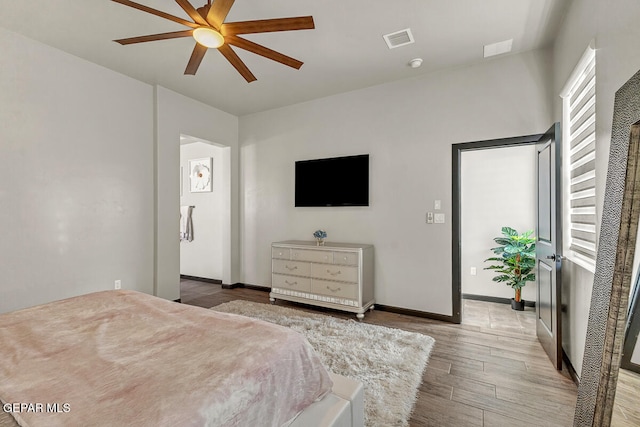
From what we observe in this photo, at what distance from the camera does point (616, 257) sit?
45.9 inches

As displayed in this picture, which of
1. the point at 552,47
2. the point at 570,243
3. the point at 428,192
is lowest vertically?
the point at 570,243

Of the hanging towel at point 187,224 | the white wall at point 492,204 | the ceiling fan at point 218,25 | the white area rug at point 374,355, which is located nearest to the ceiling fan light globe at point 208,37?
the ceiling fan at point 218,25

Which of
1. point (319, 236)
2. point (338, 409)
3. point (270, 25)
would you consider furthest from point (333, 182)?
point (338, 409)

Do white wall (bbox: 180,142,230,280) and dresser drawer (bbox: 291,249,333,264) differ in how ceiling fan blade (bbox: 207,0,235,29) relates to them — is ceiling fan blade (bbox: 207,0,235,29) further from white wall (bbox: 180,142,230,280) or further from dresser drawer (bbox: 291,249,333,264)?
white wall (bbox: 180,142,230,280)

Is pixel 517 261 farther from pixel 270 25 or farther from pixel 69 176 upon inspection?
pixel 69 176

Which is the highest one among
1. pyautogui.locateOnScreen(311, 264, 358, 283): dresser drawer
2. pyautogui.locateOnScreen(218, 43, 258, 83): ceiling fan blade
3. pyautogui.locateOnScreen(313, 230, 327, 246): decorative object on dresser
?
pyautogui.locateOnScreen(218, 43, 258, 83): ceiling fan blade

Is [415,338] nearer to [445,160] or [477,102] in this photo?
[445,160]

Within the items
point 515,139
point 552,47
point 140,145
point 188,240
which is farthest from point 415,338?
point 188,240

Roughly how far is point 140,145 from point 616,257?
14.2 feet

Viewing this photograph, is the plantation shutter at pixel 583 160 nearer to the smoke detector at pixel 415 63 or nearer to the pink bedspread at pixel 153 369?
the smoke detector at pixel 415 63

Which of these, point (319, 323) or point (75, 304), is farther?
point (319, 323)

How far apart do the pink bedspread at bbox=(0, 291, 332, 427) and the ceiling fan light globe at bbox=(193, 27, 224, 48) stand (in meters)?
1.75

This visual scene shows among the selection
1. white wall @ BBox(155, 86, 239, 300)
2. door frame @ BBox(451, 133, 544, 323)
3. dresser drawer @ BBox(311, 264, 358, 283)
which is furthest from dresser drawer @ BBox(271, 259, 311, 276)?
door frame @ BBox(451, 133, 544, 323)

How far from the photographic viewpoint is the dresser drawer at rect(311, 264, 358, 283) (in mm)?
3414
